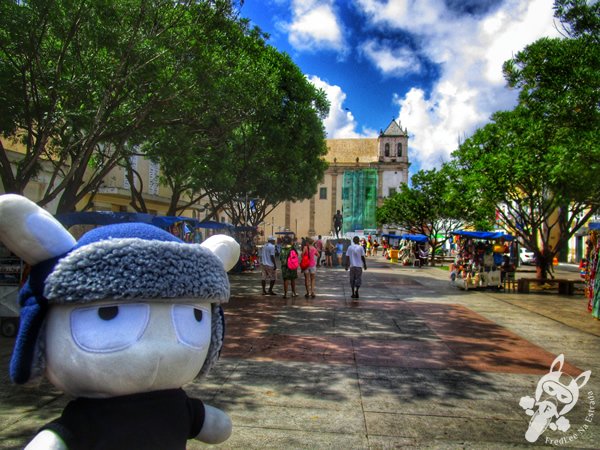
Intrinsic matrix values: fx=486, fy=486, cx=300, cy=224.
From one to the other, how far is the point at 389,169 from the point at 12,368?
6940 cm

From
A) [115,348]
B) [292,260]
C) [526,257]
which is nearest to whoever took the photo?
[115,348]

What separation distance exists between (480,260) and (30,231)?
16.5 m

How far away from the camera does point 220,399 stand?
16.0ft

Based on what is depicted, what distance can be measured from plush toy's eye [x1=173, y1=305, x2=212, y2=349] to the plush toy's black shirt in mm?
256

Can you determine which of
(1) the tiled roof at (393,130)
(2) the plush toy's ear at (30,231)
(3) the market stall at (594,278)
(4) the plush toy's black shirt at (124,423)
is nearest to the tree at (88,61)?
(2) the plush toy's ear at (30,231)

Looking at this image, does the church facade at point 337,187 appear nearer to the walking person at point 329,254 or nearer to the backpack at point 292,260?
the walking person at point 329,254

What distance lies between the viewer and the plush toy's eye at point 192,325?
2.00 metres

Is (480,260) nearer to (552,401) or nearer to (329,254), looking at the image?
(329,254)

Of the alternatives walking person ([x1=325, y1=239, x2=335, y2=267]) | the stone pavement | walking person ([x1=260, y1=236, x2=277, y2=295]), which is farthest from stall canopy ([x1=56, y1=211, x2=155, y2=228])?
walking person ([x1=325, y1=239, x2=335, y2=267])

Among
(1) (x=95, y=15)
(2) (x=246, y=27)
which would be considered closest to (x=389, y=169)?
(2) (x=246, y=27)

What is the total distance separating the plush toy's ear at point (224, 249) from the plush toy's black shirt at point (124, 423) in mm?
670

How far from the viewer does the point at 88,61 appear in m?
9.05

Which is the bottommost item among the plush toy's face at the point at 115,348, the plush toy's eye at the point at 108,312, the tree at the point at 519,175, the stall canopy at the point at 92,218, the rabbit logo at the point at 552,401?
the rabbit logo at the point at 552,401

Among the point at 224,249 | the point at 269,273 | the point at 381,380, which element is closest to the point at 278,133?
the point at 269,273
